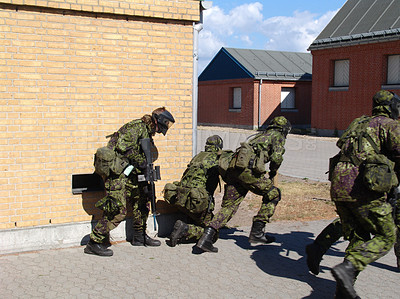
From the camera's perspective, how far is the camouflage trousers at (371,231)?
3975mm

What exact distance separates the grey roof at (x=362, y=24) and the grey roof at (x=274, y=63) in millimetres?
5220

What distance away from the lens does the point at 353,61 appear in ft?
70.7

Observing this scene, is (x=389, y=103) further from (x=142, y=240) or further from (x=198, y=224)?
(x=142, y=240)

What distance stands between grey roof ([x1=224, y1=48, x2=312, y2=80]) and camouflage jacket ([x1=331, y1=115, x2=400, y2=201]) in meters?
23.9

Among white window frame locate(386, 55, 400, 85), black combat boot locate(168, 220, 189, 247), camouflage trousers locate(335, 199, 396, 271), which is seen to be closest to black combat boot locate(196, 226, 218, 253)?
black combat boot locate(168, 220, 189, 247)

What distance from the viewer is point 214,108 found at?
3266 cm

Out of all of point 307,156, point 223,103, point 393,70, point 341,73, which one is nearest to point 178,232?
point 307,156

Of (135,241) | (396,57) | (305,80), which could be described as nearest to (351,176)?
(135,241)

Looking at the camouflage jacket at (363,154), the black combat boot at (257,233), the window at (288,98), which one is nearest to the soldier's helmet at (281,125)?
the black combat boot at (257,233)

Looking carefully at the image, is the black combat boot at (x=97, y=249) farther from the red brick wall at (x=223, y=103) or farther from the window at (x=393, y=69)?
the red brick wall at (x=223, y=103)

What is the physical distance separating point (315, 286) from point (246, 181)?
1.54 metres

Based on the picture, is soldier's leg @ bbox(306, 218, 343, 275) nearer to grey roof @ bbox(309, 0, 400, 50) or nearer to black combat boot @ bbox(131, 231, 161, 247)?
black combat boot @ bbox(131, 231, 161, 247)

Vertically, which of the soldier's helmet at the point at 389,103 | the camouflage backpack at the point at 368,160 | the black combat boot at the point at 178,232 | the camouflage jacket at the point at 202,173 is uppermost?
the soldier's helmet at the point at 389,103

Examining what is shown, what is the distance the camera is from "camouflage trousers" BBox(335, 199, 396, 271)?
3975 millimetres
